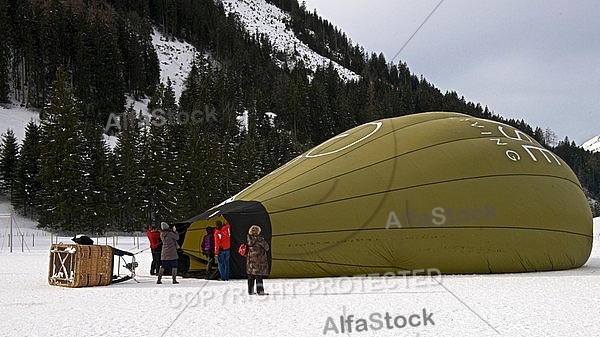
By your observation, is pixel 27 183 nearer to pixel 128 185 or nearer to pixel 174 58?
pixel 128 185

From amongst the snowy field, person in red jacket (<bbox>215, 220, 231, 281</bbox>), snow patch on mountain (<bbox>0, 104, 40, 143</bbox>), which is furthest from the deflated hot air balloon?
snow patch on mountain (<bbox>0, 104, 40, 143</bbox>)

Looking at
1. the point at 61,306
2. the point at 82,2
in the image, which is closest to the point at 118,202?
the point at 61,306

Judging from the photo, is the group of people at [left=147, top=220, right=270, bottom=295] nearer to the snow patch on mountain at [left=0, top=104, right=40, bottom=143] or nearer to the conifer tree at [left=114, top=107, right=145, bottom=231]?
the conifer tree at [left=114, top=107, right=145, bottom=231]

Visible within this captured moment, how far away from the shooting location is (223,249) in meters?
Answer: 11.3

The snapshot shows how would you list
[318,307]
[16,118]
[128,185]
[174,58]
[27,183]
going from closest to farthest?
[318,307]
[27,183]
[128,185]
[16,118]
[174,58]

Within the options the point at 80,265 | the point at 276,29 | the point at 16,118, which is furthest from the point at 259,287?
the point at 276,29

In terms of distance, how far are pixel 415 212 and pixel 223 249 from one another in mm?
4080

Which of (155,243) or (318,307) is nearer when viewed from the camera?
(318,307)

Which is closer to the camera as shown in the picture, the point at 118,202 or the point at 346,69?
the point at 118,202

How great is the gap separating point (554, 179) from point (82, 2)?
334 feet

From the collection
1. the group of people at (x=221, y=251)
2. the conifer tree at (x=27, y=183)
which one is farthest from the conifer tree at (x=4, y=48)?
the group of people at (x=221, y=251)

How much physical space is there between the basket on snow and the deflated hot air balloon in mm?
2283

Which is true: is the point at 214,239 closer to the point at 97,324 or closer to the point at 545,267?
the point at 97,324

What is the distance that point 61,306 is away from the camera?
8.27 meters
